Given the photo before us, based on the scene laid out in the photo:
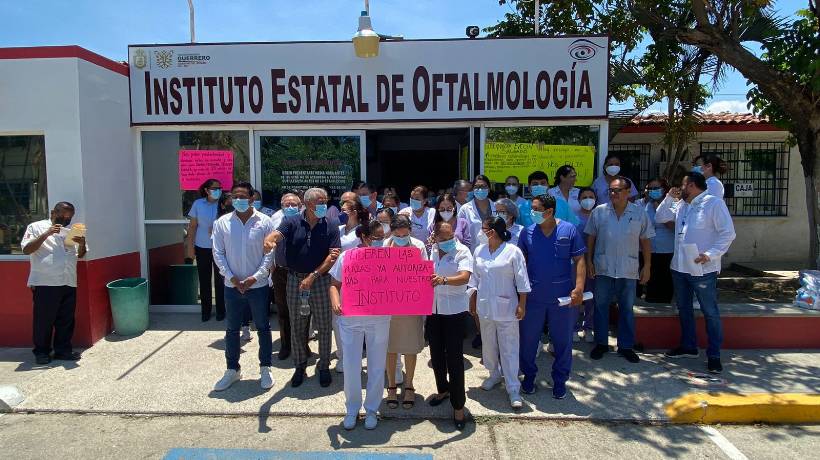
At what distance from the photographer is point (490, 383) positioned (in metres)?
4.98

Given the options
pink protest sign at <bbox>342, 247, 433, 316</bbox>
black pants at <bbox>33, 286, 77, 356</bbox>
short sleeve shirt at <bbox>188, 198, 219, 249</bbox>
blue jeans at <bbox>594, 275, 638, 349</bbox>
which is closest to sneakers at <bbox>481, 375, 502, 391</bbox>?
pink protest sign at <bbox>342, 247, 433, 316</bbox>

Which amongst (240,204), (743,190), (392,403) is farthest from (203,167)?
(743,190)

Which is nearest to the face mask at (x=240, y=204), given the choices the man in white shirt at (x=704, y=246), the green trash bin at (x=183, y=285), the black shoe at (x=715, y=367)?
the green trash bin at (x=183, y=285)

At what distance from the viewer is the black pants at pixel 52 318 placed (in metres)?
5.75

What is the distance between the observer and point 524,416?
450cm

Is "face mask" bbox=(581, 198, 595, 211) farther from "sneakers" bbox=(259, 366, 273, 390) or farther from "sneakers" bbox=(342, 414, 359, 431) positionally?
"sneakers" bbox=(259, 366, 273, 390)

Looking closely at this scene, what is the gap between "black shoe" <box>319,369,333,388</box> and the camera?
509 cm

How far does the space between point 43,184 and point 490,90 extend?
19.2 feet

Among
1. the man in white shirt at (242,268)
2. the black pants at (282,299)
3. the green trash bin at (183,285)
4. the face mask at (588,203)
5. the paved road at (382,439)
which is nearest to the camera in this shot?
the paved road at (382,439)

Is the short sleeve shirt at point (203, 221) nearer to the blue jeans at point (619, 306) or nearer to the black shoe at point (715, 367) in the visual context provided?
the blue jeans at point (619, 306)

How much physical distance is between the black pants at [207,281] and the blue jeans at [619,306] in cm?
481

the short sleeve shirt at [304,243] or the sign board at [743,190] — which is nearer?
the short sleeve shirt at [304,243]

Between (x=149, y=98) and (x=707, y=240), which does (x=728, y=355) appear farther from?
(x=149, y=98)

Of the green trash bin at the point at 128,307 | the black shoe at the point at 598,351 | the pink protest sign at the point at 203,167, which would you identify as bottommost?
the black shoe at the point at 598,351
